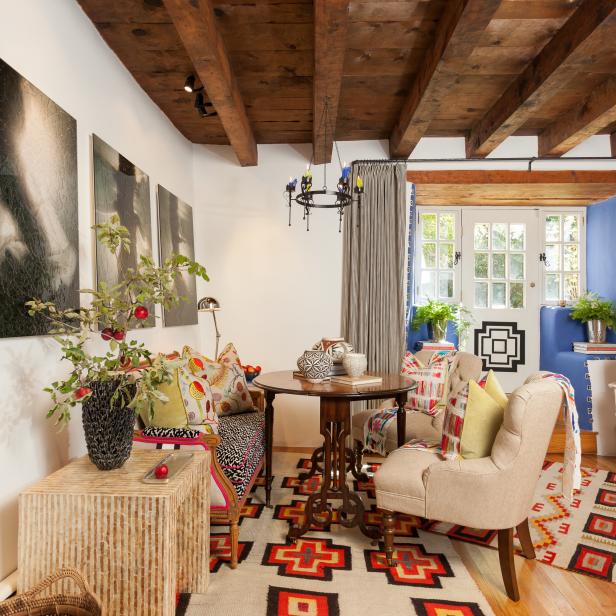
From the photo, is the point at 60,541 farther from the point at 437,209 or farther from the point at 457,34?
the point at 437,209

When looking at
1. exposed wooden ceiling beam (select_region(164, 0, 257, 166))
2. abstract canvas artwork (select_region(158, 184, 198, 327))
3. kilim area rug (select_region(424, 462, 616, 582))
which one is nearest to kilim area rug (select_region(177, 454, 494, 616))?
kilim area rug (select_region(424, 462, 616, 582))

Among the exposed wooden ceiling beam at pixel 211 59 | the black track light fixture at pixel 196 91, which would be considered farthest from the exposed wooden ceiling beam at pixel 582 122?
the black track light fixture at pixel 196 91

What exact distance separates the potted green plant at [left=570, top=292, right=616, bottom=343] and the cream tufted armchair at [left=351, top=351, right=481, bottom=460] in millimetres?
1728

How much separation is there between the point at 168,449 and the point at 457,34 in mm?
2318

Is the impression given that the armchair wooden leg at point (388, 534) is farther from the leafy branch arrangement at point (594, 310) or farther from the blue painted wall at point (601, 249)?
the blue painted wall at point (601, 249)

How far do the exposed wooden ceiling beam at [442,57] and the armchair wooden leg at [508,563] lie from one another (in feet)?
7.29

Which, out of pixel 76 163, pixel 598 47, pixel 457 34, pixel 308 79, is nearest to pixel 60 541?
pixel 76 163

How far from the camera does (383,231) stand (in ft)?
14.7

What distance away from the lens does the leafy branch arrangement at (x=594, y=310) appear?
4.65 m

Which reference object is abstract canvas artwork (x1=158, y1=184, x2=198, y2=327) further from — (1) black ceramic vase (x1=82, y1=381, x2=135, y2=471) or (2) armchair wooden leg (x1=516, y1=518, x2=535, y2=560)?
(2) armchair wooden leg (x1=516, y1=518, x2=535, y2=560)

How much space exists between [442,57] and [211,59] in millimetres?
1167

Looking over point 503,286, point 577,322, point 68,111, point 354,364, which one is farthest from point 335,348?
point 577,322

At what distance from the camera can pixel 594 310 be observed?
15.4 ft

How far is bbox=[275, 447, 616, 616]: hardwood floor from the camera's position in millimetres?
2061
